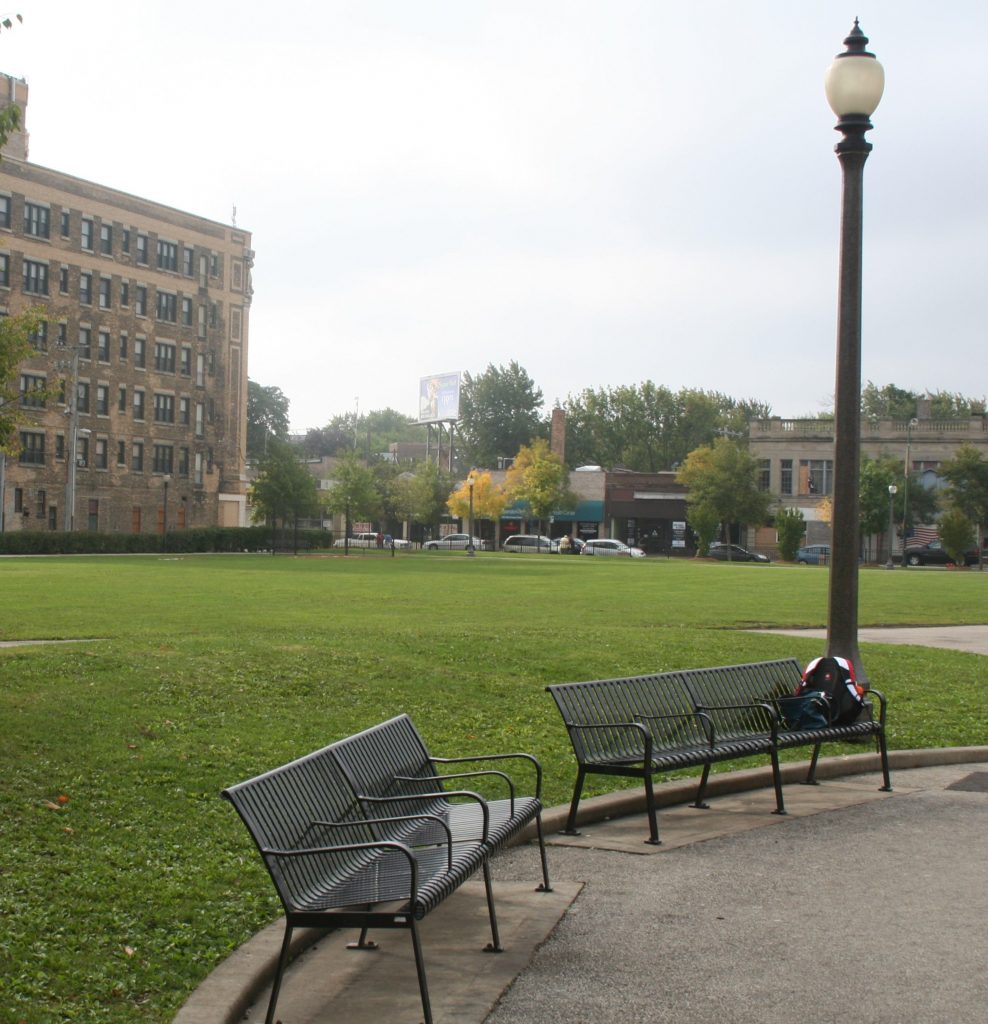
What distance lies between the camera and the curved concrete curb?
511cm

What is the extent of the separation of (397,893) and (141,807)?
3295mm

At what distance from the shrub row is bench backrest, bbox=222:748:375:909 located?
57.7 metres

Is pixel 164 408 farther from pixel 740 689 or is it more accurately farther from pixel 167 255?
pixel 740 689

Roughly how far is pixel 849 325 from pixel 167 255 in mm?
77715

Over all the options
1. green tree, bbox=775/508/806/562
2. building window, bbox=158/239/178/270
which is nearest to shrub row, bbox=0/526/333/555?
building window, bbox=158/239/178/270

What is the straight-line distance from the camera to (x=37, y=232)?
76.1 m

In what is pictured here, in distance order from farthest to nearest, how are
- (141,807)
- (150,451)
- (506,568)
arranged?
1. (150,451)
2. (506,568)
3. (141,807)

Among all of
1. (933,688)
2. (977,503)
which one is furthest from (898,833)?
(977,503)

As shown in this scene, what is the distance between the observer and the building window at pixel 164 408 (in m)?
84.6

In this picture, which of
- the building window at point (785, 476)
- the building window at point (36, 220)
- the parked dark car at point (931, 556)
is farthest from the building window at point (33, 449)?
the parked dark car at point (931, 556)

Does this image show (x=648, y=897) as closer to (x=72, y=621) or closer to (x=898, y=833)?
(x=898, y=833)

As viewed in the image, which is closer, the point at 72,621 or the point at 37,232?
the point at 72,621

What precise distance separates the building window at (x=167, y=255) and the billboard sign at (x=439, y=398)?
42.9 meters

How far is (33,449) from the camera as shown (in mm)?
76625
